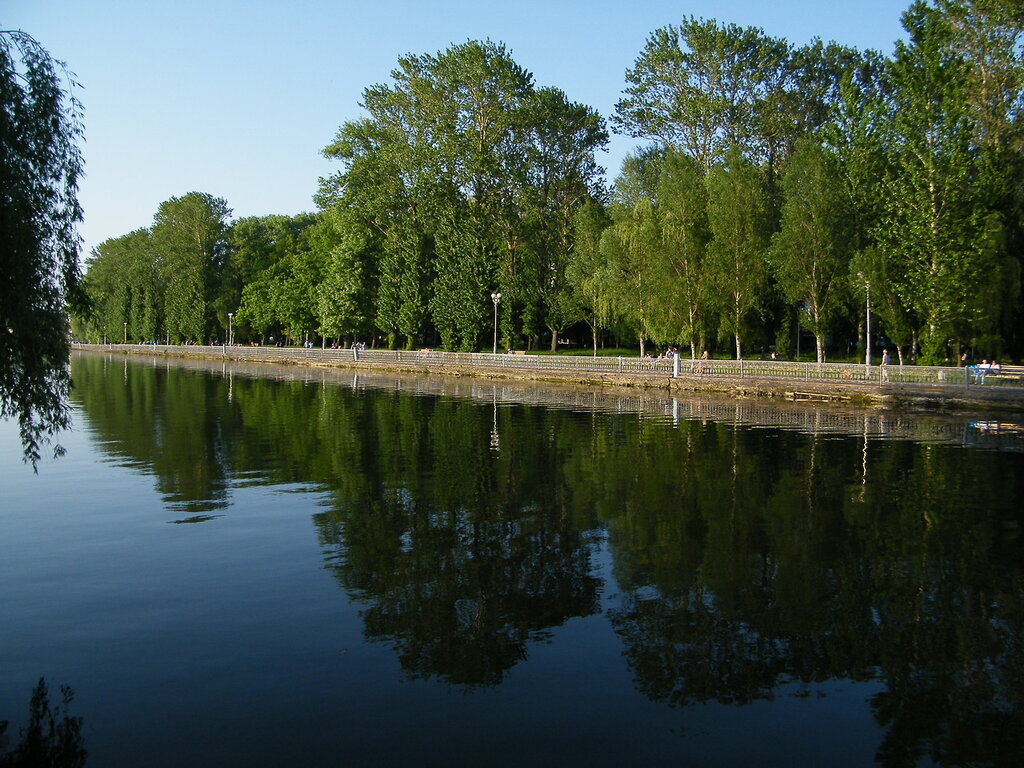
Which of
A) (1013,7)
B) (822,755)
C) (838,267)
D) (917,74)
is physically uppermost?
(1013,7)

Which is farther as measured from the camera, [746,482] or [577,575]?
[746,482]

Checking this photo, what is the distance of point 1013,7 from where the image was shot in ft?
133

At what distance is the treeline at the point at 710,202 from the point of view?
39312 millimetres

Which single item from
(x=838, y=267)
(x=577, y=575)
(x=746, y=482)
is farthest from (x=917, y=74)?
(x=577, y=575)

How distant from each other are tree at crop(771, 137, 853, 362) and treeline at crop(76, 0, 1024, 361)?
0.11 metres

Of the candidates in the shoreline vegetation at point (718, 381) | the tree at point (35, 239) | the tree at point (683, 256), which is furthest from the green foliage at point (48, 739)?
the tree at point (683, 256)

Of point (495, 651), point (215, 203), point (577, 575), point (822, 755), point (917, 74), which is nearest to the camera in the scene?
point (822, 755)

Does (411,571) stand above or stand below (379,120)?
below

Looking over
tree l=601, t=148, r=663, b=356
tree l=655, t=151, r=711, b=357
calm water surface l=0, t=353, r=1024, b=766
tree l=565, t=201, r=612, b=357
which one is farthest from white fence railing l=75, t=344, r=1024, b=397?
calm water surface l=0, t=353, r=1024, b=766

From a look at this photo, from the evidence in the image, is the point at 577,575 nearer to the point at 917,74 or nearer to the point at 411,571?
the point at 411,571

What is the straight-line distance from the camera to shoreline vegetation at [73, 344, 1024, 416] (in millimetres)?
32125

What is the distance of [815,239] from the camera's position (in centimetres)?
4381

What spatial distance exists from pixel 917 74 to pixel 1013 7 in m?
6.11

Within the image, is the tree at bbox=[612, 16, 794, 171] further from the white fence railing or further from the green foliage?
the green foliage
